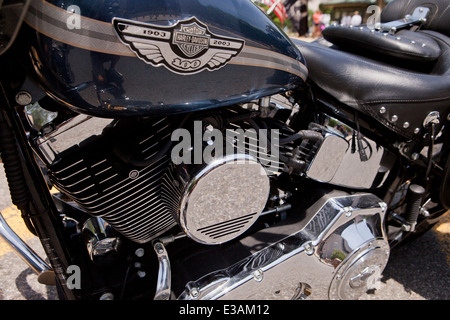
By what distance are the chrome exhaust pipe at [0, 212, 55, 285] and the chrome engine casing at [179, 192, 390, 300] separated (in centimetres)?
46

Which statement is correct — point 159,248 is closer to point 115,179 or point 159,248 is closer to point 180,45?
point 115,179

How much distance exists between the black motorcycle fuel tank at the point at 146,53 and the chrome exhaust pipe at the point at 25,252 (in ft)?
1.75

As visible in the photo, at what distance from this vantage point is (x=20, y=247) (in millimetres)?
1077

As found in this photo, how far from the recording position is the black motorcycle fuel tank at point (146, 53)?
712mm

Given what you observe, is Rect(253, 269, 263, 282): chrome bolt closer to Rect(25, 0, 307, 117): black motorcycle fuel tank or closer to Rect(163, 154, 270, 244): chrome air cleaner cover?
Rect(163, 154, 270, 244): chrome air cleaner cover

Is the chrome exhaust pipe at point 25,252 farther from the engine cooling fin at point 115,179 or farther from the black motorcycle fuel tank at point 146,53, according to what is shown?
the black motorcycle fuel tank at point 146,53

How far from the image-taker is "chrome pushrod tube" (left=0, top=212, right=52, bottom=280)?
1055 millimetres

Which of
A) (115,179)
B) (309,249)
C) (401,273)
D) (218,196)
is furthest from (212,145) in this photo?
(401,273)

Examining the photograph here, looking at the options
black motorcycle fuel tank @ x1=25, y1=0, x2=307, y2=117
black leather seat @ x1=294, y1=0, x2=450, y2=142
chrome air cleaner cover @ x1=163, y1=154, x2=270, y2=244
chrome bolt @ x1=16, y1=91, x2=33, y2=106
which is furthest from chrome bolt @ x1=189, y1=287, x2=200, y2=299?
black leather seat @ x1=294, y1=0, x2=450, y2=142

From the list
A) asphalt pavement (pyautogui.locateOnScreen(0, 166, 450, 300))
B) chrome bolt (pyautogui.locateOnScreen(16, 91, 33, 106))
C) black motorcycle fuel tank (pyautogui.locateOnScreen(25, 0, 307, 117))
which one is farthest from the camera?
asphalt pavement (pyautogui.locateOnScreen(0, 166, 450, 300))

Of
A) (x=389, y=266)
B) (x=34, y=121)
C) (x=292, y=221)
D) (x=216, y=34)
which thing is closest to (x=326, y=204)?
(x=292, y=221)

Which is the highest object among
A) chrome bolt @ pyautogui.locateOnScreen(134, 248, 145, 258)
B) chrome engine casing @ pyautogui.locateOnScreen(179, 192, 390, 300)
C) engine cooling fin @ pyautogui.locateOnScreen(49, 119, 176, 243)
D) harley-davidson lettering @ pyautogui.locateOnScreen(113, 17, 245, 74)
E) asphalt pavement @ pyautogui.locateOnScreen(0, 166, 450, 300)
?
harley-davidson lettering @ pyautogui.locateOnScreen(113, 17, 245, 74)

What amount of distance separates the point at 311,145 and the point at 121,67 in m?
0.70
